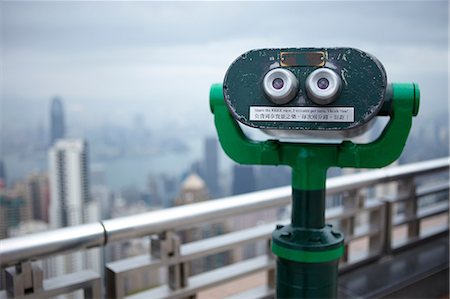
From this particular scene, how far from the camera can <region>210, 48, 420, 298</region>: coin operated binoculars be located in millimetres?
927

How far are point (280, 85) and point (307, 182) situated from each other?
1.03ft

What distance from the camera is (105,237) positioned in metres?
1.36

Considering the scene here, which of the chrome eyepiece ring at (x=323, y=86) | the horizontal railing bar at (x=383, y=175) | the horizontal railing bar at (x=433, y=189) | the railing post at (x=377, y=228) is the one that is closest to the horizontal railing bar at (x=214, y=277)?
the horizontal railing bar at (x=383, y=175)

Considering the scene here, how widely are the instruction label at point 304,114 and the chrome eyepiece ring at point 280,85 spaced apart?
0.08ft

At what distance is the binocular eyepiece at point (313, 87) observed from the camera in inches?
36.3

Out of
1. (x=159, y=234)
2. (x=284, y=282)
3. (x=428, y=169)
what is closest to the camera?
(x=284, y=282)

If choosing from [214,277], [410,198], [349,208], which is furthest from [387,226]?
[214,277]

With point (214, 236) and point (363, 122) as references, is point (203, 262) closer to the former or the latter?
point (214, 236)

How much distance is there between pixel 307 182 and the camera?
3.77 feet

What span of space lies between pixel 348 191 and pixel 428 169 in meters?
0.65

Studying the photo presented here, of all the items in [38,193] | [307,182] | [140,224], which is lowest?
[38,193]

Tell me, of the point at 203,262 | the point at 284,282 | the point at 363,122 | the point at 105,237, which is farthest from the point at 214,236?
the point at 363,122

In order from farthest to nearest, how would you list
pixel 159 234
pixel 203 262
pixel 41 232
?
pixel 203 262 < pixel 159 234 < pixel 41 232

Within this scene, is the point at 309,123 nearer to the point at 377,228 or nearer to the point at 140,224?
the point at 140,224
